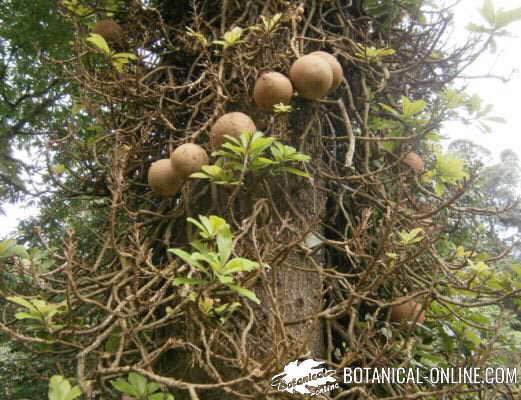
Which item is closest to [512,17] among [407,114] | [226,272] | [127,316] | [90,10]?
[407,114]

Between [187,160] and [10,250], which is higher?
[187,160]

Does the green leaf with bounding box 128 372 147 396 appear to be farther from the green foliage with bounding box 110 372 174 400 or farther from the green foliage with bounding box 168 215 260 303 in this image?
the green foliage with bounding box 168 215 260 303

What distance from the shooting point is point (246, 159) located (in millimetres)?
1182

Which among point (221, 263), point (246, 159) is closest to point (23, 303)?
point (221, 263)

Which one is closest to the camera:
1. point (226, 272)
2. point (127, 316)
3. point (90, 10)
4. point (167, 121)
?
point (226, 272)

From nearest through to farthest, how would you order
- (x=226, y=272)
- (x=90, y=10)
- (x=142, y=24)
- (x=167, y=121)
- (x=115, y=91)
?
(x=226, y=272)
(x=167, y=121)
(x=115, y=91)
(x=142, y=24)
(x=90, y=10)

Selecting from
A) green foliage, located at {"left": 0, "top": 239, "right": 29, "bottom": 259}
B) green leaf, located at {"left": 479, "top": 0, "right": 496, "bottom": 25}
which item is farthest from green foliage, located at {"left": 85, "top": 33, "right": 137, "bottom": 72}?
green leaf, located at {"left": 479, "top": 0, "right": 496, "bottom": 25}

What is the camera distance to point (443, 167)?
1640 mm

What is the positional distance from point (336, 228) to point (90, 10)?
143 cm

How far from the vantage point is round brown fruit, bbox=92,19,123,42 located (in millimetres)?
1767

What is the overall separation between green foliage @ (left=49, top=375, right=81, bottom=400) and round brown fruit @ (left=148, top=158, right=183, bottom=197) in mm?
622

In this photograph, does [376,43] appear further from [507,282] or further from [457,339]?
[457,339]

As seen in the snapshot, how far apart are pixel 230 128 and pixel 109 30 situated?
33.1 inches

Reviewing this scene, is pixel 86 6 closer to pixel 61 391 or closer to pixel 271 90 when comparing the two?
pixel 271 90
